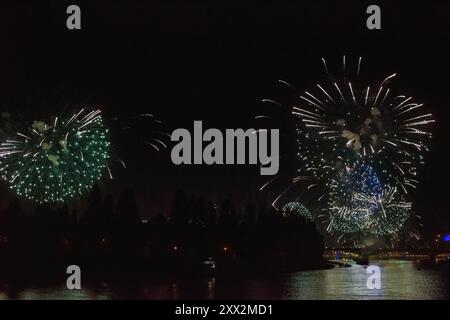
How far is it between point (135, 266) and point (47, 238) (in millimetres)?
10166

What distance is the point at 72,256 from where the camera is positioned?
255 ft

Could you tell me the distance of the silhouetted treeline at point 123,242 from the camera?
240 feet

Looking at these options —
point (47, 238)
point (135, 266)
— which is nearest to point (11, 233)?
point (47, 238)

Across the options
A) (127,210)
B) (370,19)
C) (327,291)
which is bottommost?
(327,291)

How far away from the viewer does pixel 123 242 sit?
8331 centimetres

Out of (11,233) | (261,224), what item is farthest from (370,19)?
(261,224)

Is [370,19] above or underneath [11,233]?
above

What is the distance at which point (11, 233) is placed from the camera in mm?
77000

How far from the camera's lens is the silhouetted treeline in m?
73.1
